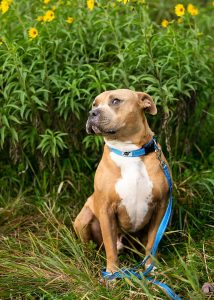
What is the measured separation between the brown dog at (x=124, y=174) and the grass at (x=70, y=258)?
0.82 feet

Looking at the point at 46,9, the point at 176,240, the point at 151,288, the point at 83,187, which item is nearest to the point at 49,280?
the point at 151,288

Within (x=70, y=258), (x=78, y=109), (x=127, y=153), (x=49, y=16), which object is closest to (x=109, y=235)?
(x=70, y=258)

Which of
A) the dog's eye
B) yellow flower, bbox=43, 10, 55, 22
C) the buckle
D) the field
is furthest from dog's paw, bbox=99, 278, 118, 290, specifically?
yellow flower, bbox=43, 10, 55, 22

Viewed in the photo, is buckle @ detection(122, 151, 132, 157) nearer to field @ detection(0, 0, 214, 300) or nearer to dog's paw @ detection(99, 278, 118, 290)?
field @ detection(0, 0, 214, 300)

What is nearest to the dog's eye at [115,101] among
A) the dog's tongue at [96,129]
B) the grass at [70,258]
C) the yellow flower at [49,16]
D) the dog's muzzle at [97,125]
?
the dog's muzzle at [97,125]

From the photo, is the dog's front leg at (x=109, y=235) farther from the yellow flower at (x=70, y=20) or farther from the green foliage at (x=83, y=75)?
the yellow flower at (x=70, y=20)

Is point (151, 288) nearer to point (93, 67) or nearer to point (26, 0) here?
point (93, 67)

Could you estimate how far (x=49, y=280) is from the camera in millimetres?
3854

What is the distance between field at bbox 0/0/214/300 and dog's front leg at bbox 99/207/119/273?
18 centimetres

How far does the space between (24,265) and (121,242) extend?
0.91m

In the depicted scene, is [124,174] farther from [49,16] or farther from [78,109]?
[49,16]

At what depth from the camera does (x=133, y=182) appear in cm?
420

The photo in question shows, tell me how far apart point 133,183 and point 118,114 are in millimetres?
519

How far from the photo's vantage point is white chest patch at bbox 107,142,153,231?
4199 millimetres
